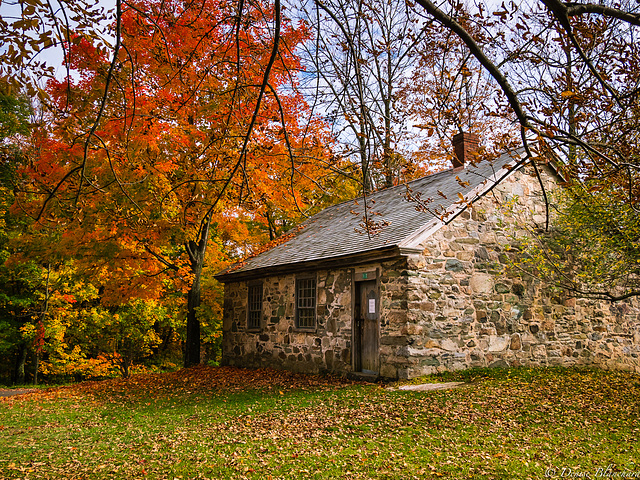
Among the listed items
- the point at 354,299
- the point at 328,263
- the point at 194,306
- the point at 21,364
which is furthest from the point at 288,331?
the point at 21,364

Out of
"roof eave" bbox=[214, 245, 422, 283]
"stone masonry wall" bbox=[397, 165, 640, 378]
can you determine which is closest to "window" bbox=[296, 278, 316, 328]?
"roof eave" bbox=[214, 245, 422, 283]

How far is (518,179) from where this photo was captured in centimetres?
1262

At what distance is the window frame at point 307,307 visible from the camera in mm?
12773

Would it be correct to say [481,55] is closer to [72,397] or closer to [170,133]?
[170,133]

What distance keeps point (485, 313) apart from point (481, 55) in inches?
340

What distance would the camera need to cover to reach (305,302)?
13.2 metres

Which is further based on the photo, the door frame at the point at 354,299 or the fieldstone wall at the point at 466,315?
the door frame at the point at 354,299

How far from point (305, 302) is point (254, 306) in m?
2.78

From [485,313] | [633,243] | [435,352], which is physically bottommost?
[435,352]

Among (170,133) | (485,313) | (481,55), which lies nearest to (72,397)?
(170,133)

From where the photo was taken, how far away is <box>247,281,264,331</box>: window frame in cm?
1496

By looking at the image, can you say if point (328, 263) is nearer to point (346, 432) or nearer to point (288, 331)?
point (288, 331)

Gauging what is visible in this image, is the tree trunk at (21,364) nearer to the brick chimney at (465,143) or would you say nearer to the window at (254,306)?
the window at (254,306)

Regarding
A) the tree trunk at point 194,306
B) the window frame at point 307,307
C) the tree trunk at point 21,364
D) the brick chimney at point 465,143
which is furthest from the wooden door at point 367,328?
the tree trunk at point 21,364
